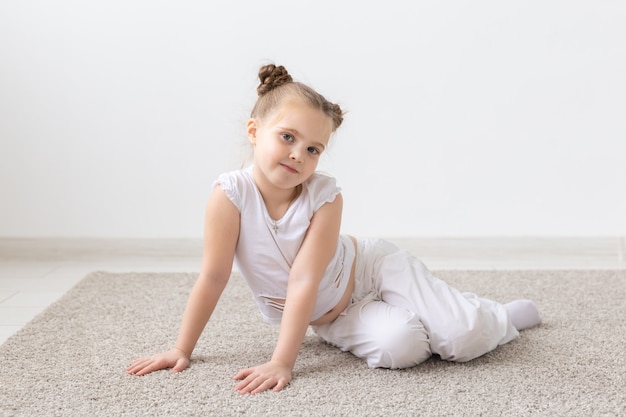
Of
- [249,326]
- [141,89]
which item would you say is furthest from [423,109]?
[249,326]

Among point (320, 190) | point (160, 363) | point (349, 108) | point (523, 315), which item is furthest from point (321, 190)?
point (349, 108)

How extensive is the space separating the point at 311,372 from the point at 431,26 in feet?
4.15

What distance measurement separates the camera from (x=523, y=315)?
1442 mm

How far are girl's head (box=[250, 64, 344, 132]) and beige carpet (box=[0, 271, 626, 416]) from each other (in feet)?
1.29

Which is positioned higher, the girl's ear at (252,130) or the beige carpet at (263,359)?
the girl's ear at (252,130)

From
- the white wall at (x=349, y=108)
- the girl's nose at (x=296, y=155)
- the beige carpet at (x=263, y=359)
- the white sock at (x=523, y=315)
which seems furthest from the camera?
the white wall at (x=349, y=108)

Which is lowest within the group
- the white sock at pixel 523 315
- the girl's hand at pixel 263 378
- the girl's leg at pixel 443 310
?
the girl's hand at pixel 263 378

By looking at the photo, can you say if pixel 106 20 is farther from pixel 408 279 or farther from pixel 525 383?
pixel 525 383

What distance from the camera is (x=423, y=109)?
2199 millimetres

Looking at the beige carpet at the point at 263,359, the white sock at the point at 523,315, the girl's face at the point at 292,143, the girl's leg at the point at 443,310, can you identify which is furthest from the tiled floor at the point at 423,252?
the girl's face at the point at 292,143

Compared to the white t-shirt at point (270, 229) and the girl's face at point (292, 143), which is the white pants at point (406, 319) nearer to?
the white t-shirt at point (270, 229)

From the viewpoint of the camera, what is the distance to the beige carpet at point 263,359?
105 cm

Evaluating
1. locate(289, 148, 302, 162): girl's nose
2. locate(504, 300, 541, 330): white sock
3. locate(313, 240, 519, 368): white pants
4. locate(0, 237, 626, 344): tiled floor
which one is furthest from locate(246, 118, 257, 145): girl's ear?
locate(0, 237, 626, 344): tiled floor

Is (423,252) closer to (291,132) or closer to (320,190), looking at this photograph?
(320,190)
